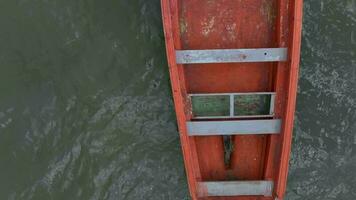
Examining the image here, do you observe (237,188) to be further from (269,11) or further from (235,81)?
(269,11)

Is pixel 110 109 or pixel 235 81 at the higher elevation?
pixel 235 81

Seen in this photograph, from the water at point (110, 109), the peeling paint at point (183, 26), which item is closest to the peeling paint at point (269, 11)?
the peeling paint at point (183, 26)

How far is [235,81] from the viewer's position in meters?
5.87

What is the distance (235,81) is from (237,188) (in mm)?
1349

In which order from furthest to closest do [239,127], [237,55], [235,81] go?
[235,81], [239,127], [237,55]

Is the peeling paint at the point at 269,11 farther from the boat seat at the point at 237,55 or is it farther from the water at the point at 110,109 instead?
the water at the point at 110,109

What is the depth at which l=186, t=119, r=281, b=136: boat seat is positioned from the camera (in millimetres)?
5680

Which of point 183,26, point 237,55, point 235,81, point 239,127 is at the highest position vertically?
point 183,26

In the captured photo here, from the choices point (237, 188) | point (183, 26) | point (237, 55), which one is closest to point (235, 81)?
point (237, 55)

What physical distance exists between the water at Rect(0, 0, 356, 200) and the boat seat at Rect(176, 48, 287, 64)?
53.4 inches

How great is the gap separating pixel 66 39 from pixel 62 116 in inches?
44.3

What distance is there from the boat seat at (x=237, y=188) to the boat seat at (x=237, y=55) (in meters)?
1.56

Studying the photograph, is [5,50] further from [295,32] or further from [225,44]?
[295,32]

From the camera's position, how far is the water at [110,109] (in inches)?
268
